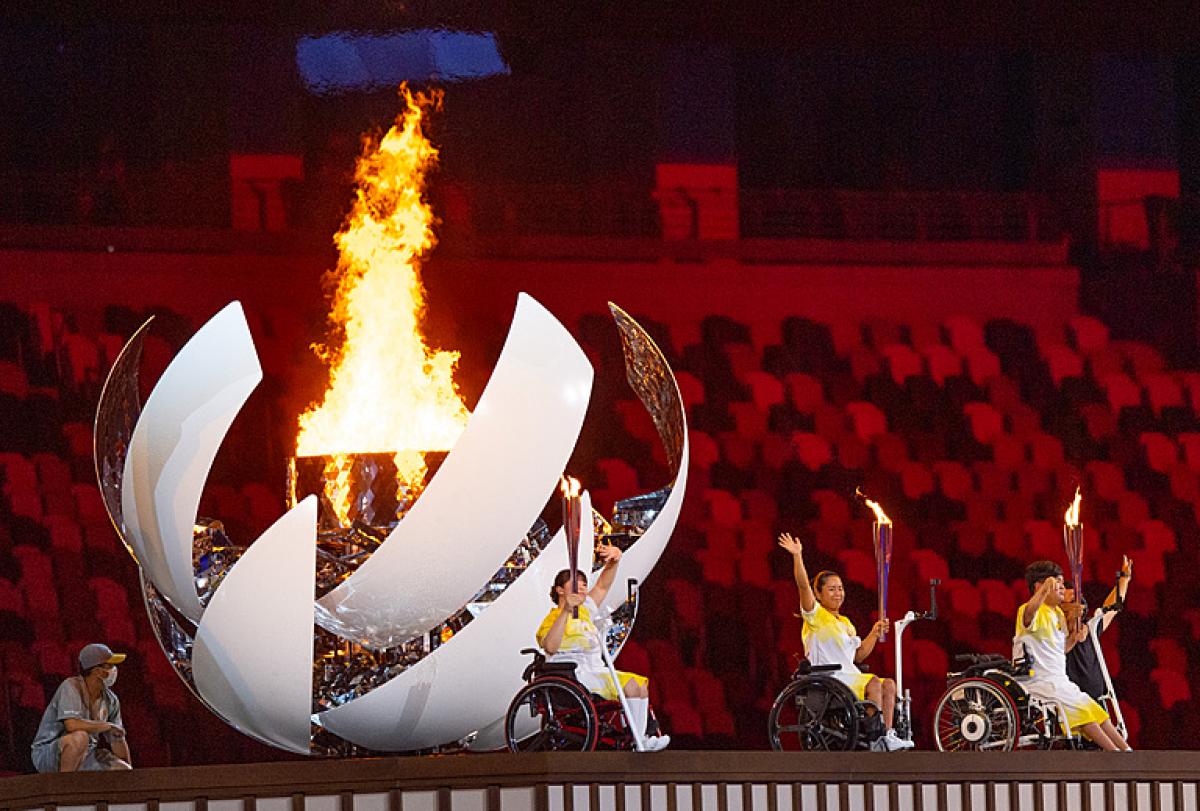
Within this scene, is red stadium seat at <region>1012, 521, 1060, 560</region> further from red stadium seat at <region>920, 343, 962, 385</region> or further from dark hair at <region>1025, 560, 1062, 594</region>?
dark hair at <region>1025, 560, 1062, 594</region>

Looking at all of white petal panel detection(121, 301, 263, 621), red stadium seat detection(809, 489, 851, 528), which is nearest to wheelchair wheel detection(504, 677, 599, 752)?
white petal panel detection(121, 301, 263, 621)

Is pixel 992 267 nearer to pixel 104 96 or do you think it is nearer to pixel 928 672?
pixel 928 672

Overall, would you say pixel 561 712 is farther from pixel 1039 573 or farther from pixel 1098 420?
pixel 1098 420

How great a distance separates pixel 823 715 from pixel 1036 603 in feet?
3.12

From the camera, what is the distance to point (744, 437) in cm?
1172

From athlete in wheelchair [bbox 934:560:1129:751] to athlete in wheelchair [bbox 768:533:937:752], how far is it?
21cm

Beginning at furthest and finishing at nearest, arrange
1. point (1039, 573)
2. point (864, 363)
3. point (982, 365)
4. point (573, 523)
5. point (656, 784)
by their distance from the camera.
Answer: point (982, 365) → point (864, 363) → point (1039, 573) → point (573, 523) → point (656, 784)

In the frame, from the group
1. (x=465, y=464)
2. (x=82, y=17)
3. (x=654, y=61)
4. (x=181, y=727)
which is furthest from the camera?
(x=654, y=61)

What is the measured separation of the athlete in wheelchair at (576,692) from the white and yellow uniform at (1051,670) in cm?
139

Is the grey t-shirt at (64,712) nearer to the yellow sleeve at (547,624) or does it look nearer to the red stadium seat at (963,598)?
the yellow sleeve at (547,624)

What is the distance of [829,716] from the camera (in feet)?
22.8

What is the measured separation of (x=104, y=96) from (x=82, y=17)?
45 centimetres

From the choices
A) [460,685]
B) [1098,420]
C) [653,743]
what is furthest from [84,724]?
[1098,420]

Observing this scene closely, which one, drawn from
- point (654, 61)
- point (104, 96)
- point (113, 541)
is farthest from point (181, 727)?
point (654, 61)
